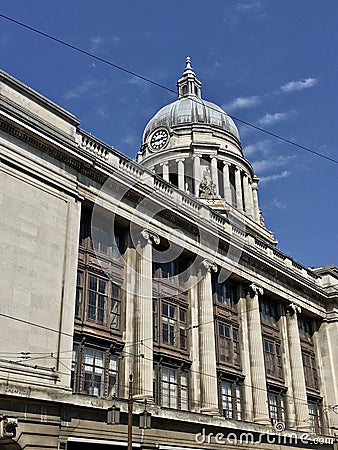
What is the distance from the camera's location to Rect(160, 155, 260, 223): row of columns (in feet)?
207

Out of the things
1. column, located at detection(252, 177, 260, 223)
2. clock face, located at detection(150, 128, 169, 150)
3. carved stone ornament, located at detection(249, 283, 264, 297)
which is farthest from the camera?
clock face, located at detection(150, 128, 169, 150)

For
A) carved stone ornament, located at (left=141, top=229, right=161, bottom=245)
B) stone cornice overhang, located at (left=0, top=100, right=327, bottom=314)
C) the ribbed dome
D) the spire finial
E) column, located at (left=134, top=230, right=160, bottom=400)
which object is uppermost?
the spire finial

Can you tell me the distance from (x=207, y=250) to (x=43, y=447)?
55.5 feet

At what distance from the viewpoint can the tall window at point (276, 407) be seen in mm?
36469

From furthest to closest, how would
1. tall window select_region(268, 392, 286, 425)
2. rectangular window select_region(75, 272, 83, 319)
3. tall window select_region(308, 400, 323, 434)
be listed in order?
tall window select_region(308, 400, 323, 434) → tall window select_region(268, 392, 286, 425) → rectangular window select_region(75, 272, 83, 319)

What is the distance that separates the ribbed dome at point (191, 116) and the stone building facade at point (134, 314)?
3134 cm

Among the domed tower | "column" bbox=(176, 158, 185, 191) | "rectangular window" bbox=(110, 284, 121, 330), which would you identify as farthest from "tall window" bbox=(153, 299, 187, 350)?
"column" bbox=(176, 158, 185, 191)

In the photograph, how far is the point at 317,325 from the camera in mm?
46031

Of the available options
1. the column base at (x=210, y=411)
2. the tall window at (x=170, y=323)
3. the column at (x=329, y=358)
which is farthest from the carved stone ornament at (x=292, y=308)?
the column base at (x=210, y=411)

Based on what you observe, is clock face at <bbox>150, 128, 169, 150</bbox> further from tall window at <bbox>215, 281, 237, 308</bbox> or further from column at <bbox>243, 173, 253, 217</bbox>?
tall window at <bbox>215, 281, 237, 308</bbox>

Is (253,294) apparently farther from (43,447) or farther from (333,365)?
(43,447)

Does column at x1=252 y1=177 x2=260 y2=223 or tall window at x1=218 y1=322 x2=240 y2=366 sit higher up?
column at x1=252 y1=177 x2=260 y2=223

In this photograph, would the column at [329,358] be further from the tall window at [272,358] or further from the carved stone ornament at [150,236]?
the carved stone ornament at [150,236]

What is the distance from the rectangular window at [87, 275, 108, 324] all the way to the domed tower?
113ft
